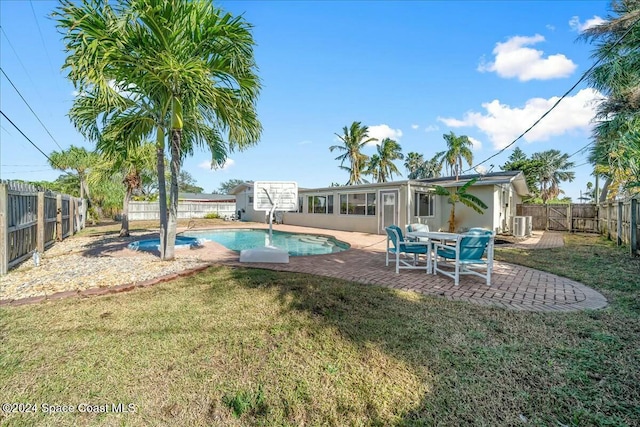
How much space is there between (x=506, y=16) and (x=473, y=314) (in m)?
13.0

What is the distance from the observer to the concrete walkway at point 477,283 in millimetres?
4652

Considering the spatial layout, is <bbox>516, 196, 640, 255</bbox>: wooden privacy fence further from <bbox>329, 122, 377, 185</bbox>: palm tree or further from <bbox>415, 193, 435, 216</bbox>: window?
<bbox>329, 122, 377, 185</bbox>: palm tree

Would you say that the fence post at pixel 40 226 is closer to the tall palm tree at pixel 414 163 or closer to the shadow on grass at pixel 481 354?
the shadow on grass at pixel 481 354

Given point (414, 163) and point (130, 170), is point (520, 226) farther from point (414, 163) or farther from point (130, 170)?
point (414, 163)

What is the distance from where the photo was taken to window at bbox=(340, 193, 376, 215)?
16453mm

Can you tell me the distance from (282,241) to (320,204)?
245 inches

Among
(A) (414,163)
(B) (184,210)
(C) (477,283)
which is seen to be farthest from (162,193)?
(A) (414,163)

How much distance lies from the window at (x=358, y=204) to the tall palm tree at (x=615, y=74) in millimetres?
9759

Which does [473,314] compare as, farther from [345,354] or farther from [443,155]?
[443,155]

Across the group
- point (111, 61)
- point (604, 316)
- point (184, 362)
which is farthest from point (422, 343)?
point (111, 61)

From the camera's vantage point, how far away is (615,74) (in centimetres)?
1152

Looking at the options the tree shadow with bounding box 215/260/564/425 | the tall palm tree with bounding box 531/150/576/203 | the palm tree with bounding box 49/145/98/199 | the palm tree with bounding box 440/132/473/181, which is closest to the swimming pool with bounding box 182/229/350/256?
the tree shadow with bounding box 215/260/564/425

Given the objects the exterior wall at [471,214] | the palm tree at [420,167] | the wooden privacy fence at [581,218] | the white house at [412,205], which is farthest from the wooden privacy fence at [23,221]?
the palm tree at [420,167]

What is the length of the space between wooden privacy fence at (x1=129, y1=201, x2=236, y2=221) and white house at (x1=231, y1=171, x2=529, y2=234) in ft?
53.8
